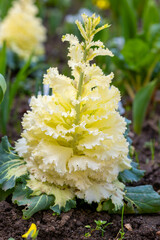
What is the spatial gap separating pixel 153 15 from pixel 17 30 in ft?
5.53

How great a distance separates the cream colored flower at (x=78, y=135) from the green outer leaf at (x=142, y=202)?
0.30 ft

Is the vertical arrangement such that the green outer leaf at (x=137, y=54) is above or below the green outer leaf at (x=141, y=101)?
above

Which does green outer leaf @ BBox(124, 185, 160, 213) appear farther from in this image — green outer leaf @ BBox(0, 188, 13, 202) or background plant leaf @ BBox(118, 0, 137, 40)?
background plant leaf @ BBox(118, 0, 137, 40)

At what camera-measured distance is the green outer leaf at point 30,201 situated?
1.68 m

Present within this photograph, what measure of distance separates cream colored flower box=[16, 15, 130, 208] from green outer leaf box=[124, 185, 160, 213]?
0.30 feet

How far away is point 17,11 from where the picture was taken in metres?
4.49

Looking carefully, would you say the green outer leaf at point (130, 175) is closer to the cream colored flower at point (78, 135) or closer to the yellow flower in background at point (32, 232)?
the cream colored flower at point (78, 135)

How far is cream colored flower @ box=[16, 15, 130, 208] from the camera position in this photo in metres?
1.69

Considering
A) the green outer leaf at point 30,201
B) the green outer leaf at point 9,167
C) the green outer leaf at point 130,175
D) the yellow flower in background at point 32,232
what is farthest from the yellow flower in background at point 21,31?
the yellow flower in background at point 32,232

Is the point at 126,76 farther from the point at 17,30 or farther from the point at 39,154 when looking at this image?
the point at 39,154

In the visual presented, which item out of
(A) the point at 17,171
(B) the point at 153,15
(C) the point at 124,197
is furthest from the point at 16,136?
(B) the point at 153,15

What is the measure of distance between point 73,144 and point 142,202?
494 mm

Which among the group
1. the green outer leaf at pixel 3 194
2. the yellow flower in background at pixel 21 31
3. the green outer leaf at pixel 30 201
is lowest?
the green outer leaf at pixel 30 201

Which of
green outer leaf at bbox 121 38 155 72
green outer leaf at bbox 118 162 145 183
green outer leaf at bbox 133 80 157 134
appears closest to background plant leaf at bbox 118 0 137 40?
green outer leaf at bbox 121 38 155 72
